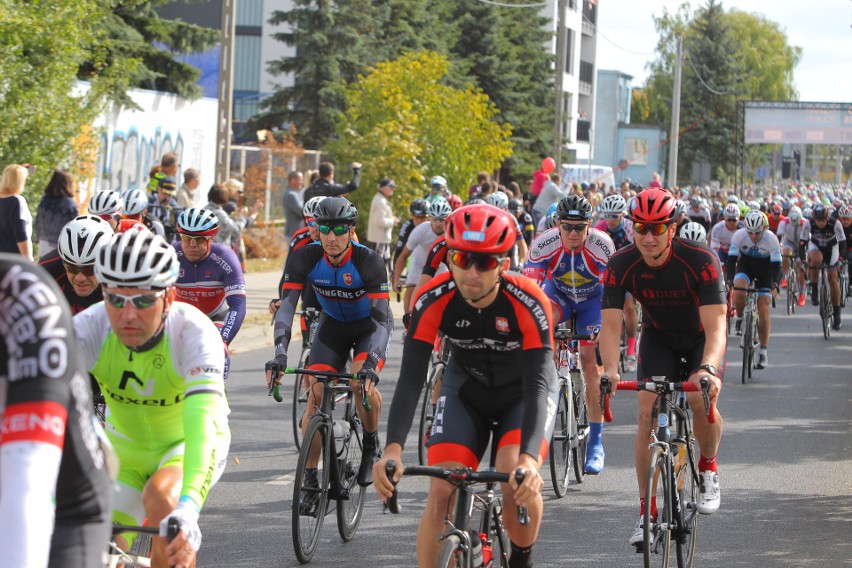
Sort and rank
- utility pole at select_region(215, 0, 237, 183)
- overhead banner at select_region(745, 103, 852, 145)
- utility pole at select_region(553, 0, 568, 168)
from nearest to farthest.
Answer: utility pole at select_region(215, 0, 237, 183) → utility pole at select_region(553, 0, 568, 168) → overhead banner at select_region(745, 103, 852, 145)

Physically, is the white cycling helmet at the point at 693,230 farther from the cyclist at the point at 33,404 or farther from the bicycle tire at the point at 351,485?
the cyclist at the point at 33,404

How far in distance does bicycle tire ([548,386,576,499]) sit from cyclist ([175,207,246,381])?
243 cm

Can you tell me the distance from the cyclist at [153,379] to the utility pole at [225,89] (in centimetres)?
1680

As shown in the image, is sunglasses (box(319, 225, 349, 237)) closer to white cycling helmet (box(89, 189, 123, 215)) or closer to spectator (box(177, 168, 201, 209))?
white cycling helmet (box(89, 189, 123, 215))

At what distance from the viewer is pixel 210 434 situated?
426 centimetres

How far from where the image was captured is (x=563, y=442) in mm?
9422

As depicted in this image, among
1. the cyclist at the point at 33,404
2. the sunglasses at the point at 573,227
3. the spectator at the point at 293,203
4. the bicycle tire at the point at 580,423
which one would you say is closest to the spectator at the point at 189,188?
the spectator at the point at 293,203

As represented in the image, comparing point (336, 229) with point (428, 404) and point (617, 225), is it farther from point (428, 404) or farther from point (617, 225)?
point (617, 225)

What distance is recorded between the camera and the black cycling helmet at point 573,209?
1006 cm

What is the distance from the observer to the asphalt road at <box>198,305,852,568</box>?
740 centimetres

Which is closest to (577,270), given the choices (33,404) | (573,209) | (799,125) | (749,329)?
(573,209)

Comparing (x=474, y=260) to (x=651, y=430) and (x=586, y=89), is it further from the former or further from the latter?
(x=586, y=89)

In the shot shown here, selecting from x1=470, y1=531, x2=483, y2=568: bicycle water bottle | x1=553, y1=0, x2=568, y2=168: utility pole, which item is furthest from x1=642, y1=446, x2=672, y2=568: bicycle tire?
x1=553, y1=0, x2=568, y2=168: utility pole

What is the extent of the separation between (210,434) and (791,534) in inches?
192
